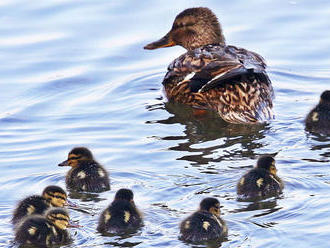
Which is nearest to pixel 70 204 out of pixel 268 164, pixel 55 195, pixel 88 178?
pixel 55 195

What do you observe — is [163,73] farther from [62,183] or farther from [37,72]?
[62,183]

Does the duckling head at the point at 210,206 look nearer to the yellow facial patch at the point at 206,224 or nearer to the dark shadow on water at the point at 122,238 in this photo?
the yellow facial patch at the point at 206,224

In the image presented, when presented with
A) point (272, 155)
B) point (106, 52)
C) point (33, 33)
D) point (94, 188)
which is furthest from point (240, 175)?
point (33, 33)

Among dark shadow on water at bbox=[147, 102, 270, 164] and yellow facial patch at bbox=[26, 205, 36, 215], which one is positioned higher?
dark shadow on water at bbox=[147, 102, 270, 164]

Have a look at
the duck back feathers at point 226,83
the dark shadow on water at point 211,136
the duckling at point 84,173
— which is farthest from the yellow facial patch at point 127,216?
the duck back feathers at point 226,83

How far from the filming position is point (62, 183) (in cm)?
820

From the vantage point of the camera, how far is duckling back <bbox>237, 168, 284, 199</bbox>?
755cm

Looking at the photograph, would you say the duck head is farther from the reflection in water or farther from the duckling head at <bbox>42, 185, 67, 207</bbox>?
the reflection in water

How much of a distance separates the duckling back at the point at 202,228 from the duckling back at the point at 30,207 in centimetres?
109

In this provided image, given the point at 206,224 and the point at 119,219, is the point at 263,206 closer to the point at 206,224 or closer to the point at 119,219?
the point at 206,224

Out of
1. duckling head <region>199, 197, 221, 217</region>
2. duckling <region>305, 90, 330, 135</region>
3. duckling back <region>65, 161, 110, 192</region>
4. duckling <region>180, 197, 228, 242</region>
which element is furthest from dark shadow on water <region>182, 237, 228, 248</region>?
duckling <region>305, 90, 330, 135</region>

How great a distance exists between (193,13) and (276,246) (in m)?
4.62

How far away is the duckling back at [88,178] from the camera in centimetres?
791

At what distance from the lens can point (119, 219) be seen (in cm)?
702
